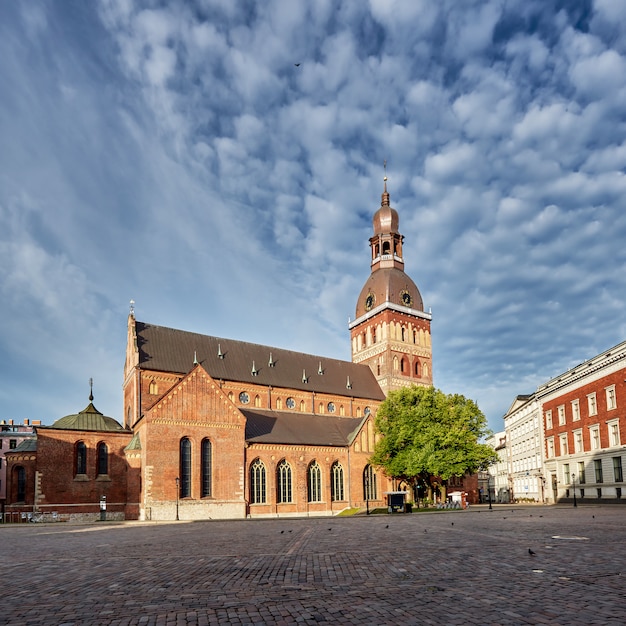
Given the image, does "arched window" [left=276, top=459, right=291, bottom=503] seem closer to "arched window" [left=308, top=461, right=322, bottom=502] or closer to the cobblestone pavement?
"arched window" [left=308, top=461, right=322, bottom=502]

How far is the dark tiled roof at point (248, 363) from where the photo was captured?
5800 centimetres

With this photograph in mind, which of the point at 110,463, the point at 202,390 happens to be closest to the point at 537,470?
the point at 202,390

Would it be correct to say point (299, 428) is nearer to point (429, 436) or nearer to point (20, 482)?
point (429, 436)

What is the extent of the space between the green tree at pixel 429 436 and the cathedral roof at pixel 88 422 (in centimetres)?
2519

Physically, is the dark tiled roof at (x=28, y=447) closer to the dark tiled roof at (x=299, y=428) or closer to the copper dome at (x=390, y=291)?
the dark tiled roof at (x=299, y=428)

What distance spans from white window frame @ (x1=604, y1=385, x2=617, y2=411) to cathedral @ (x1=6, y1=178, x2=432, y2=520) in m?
22.4

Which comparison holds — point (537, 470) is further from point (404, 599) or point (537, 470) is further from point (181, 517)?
point (404, 599)

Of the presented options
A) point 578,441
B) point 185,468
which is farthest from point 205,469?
point 578,441

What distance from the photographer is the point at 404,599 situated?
33.6 ft

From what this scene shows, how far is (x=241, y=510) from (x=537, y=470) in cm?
3569

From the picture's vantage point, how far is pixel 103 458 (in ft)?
169

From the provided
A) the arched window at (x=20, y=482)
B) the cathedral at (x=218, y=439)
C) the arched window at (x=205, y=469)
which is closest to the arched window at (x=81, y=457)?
the cathedral at (x=218, y=439)

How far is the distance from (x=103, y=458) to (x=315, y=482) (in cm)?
1970

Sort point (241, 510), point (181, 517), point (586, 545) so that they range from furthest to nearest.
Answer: point (241, 510), point (181, 517), point (586, 545)
